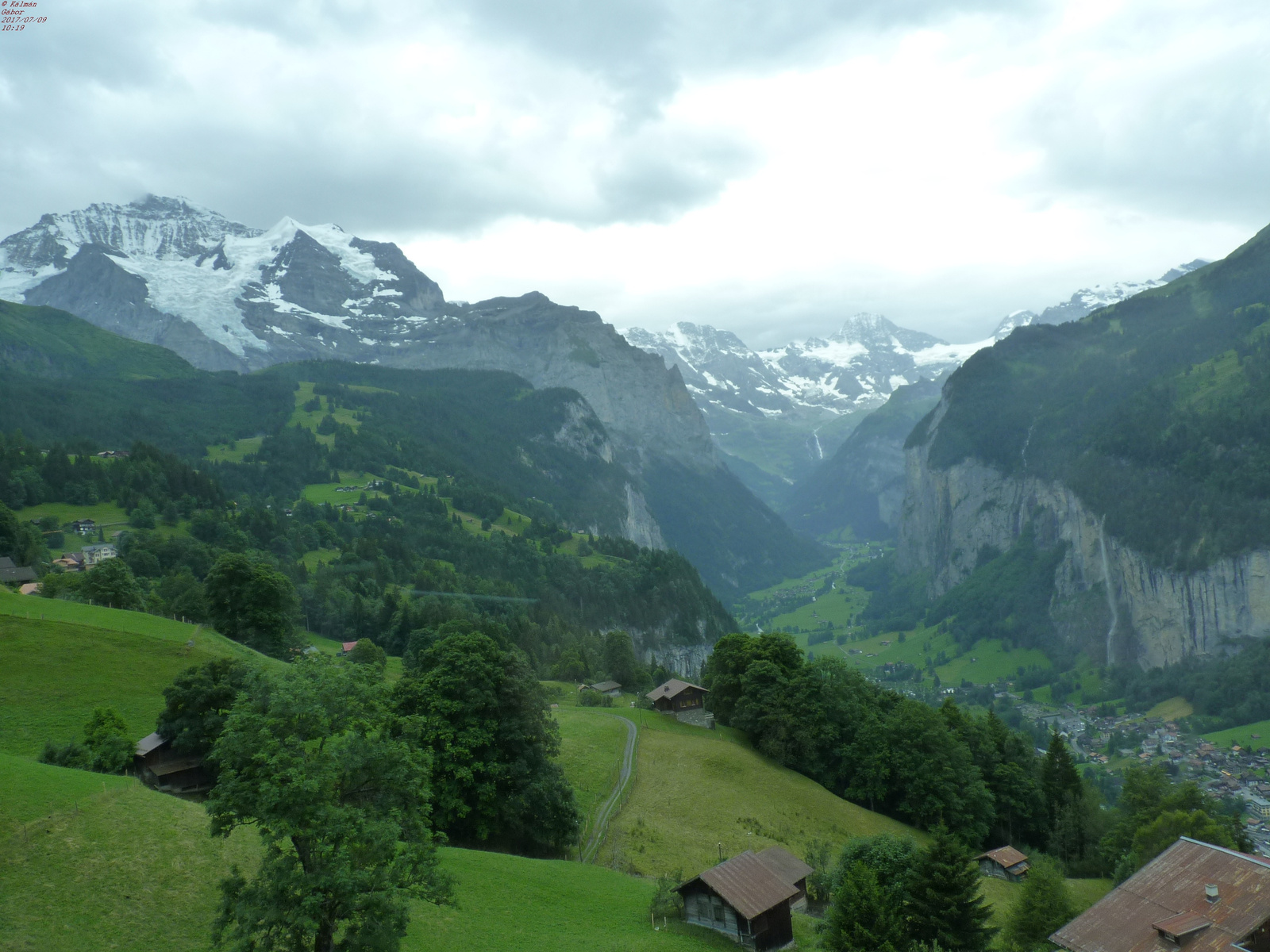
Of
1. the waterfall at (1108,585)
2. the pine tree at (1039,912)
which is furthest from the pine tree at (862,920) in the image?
the waterfall at (1108,585)

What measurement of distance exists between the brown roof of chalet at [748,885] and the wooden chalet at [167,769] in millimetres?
23913

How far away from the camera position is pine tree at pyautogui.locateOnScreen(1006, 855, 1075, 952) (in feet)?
120

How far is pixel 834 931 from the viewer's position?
2827 centimetres

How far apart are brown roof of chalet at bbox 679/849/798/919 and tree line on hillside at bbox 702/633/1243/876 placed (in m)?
29.7

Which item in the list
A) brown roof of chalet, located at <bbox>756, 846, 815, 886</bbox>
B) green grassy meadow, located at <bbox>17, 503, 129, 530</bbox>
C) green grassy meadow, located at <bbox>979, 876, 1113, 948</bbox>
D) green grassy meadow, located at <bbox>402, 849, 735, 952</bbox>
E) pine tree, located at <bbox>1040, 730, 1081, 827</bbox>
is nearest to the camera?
green grassy meadow, located at <bbox>402, 849, 735, 952</bbox>

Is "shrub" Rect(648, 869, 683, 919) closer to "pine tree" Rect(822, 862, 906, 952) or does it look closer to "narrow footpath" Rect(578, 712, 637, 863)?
"pine tree" Rect(822, 862, 906, 952)

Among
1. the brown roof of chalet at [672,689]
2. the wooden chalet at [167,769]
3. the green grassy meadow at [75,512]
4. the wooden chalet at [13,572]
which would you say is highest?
the green grassy meadow at [75,512]

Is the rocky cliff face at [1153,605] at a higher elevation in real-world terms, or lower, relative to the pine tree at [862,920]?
lower

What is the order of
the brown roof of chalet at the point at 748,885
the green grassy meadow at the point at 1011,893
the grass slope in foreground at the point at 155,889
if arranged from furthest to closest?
the green grassy meadow at the point at 1011,893 < the brown roof of chalet at the point at 748,885 < the grass slope in foreground at the point at 155,889

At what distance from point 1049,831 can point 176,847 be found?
61372 mm

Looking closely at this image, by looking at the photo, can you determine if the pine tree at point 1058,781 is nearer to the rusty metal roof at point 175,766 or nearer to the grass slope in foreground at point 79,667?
the grass slope in foreground at point 79,667

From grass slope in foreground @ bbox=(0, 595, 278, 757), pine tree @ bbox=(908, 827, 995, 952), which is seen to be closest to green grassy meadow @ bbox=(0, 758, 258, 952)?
grass slope in foreground @ bbox=(0, 595, 278, 757)

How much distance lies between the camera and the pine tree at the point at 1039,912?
120 feet

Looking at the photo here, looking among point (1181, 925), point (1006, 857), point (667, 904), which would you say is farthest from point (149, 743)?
point (1006, 857)
